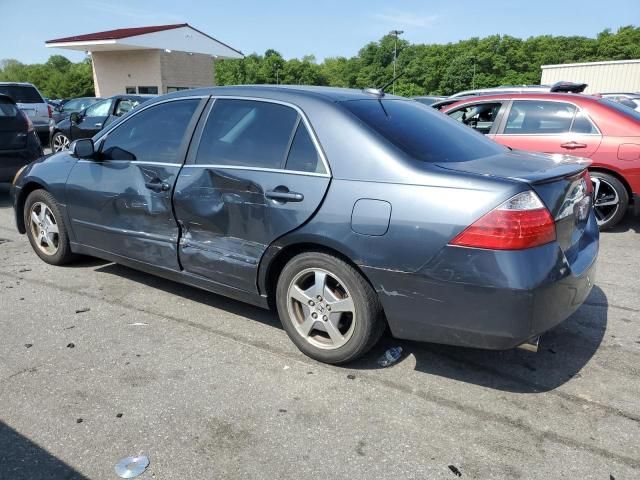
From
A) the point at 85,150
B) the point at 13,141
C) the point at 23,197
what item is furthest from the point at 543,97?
the point at 13,141

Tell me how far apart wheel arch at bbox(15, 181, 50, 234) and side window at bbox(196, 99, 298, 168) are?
2.07m

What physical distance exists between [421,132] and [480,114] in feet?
14.5

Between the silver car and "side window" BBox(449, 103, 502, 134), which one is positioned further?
the silver car

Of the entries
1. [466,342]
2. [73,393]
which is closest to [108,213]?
[73,393]

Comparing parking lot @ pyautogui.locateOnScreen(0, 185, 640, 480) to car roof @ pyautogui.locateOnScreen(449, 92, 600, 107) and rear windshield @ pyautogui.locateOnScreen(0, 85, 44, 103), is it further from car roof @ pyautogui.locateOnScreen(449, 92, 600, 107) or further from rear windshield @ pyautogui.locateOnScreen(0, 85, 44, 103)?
rear windshield @ pyautogui.locateOnScreen(0, 85, 44, 103)

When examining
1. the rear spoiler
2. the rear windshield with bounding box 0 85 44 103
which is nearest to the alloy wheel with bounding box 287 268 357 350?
the rear spoiler

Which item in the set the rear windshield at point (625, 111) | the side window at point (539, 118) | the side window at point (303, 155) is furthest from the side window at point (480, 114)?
the side window at point (303, 155)

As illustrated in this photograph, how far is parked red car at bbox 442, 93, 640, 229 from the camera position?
6.13 m

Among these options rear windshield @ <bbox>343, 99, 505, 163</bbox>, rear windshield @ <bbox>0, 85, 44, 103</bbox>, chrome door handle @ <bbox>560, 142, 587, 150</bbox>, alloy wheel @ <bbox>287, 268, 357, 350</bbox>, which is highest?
rear windshield @ <bbox>0, 85, 44, 103</bbox>

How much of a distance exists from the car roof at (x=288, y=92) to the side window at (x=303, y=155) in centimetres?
26

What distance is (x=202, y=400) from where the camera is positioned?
2859 mm

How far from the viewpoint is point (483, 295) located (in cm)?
259

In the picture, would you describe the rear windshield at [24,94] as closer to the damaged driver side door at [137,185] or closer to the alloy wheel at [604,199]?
the damaged driver side door at [137,185]

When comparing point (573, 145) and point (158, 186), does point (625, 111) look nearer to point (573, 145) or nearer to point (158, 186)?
point (573, 145)
